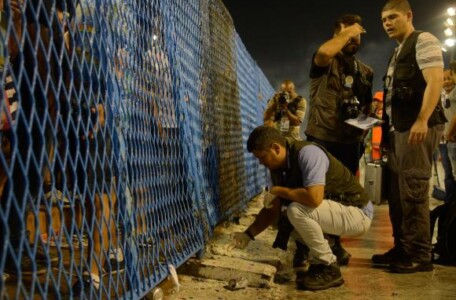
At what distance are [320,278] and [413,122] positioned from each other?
144cm

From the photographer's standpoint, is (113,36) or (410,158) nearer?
(113,36)

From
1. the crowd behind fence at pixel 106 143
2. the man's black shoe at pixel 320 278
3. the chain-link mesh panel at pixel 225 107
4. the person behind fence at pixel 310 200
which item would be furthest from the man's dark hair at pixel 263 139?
the chain-link mesh panel at pixel 225 107

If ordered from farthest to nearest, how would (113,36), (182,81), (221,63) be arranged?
(221,63)
(182,81)
(113,36)

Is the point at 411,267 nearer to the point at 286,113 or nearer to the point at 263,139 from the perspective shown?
the point at 263,139

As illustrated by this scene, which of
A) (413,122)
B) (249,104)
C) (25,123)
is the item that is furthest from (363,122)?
(249,104)

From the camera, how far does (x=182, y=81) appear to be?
11.5 feet

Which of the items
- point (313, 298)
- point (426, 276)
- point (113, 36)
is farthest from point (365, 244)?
point (113, 36)

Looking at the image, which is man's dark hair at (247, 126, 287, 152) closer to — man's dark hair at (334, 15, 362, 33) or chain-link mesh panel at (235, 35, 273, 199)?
man's dark hair at (334, 15, 362, 33)

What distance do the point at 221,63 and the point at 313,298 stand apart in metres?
2.98

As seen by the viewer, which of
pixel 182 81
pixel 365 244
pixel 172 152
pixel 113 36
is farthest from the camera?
pixel 365 244

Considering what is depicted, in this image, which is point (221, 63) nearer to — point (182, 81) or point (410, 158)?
point (182, 81)

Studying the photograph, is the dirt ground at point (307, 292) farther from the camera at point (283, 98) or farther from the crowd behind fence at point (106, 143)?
the camera at point (283, 98)

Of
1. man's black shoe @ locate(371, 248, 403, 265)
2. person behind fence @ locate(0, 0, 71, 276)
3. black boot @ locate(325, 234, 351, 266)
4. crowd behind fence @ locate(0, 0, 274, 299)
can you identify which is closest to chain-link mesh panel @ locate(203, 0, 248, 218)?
crowd behind fence @ locate(0, 0, 274, 299)

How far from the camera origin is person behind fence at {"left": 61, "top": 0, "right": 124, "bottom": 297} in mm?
2033
